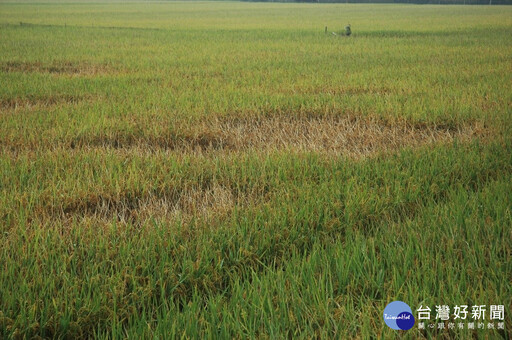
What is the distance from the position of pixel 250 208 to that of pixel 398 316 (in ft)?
3.63

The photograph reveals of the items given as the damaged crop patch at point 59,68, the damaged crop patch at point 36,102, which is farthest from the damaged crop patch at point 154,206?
the damaged crop patch at point 59,68

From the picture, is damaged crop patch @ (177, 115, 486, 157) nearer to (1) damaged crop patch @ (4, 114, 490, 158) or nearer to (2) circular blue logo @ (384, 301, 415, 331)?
(1) damaged crop patch @ (4, 114, 490, 158)

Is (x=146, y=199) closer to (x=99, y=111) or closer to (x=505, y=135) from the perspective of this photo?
(x=99, y=111)

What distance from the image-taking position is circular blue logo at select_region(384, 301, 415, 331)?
52.6 inches

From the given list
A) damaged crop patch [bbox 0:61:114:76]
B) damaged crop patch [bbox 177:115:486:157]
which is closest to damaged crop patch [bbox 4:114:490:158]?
damaged crop patch [bbox 177:115:486:157]

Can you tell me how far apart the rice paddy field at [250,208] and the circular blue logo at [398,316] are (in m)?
0.03

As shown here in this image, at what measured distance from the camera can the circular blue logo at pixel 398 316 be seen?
1337mm

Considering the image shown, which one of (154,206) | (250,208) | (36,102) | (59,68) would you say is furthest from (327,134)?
(59,68)

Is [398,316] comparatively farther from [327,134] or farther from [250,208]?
[327,134]

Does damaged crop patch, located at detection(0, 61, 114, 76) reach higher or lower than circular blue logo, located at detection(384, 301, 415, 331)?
higher

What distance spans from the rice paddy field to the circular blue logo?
0.10ft

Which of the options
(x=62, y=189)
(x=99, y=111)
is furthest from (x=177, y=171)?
(x=99, y=111)

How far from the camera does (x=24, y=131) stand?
3.91 metres

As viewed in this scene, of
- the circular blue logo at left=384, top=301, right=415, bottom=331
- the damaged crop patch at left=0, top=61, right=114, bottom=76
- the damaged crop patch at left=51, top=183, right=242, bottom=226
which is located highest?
the damaged crop patch at left=0, top=61, right=114, bottom=76
